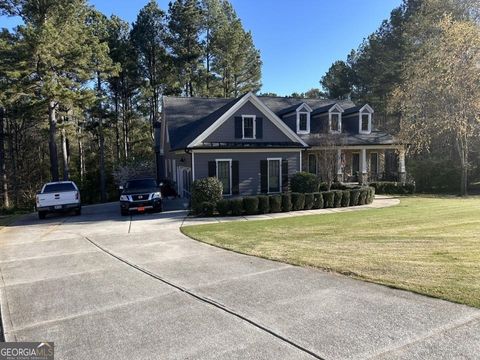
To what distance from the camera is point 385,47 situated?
38.5m

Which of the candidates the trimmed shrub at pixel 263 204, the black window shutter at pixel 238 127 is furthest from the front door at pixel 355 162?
the trimmed shrub at pixel 263 204

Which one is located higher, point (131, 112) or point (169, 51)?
point (169, 51)

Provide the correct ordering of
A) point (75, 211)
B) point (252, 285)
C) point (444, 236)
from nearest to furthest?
point (252, 285) → point (444, 236) → point (75, 211)

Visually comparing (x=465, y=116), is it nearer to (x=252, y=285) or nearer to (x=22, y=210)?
(x=252, y=285)

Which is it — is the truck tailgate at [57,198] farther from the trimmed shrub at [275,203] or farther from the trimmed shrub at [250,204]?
the trimmed shrub at [275,203]

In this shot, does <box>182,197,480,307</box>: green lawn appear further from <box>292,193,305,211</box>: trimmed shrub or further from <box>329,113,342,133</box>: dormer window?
<box>329,113,342,133</box>: dormer window

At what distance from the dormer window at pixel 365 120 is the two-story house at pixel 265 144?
73 mm

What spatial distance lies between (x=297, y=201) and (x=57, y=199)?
449 inches

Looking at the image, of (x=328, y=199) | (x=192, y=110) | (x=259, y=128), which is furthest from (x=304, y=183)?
(x=192, y=110)

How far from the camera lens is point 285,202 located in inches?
701

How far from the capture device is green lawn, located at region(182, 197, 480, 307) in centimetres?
584

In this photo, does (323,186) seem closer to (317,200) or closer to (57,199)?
(317,200)

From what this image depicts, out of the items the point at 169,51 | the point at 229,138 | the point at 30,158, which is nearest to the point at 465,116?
the point at 229,138

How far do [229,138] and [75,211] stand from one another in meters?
9.06
